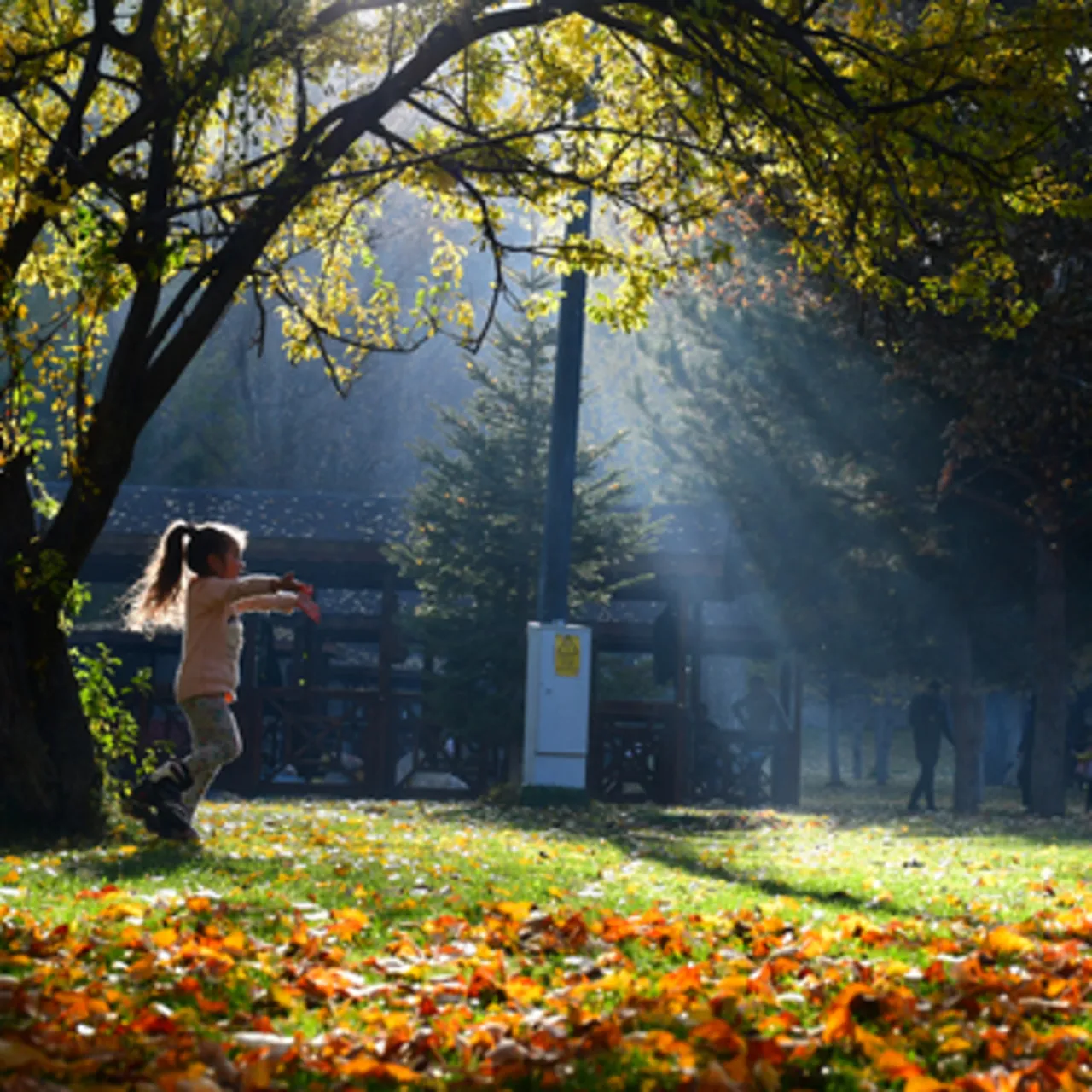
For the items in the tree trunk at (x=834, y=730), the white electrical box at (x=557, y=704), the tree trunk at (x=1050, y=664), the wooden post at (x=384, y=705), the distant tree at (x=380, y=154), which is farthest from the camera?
the tree trunk at (x=834, y=730)

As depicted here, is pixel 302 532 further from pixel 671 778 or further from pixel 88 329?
pixel 88 329

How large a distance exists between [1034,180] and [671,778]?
53.9ft

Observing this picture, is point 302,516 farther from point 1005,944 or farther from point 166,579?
point 1005,944

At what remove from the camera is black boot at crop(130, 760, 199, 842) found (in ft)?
27.8

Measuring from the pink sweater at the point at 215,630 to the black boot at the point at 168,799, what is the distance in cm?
40

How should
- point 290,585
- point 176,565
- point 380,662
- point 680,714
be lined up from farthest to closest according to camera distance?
point 380,662, point 680,714, point 176,565, point 290,585

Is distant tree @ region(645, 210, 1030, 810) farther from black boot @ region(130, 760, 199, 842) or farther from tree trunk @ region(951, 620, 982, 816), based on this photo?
black boot @ region(130, 760, 199, 842)

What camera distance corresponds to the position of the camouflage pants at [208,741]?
27.8 feet

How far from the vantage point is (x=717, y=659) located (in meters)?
45.2

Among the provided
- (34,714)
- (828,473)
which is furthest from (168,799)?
(828,473)

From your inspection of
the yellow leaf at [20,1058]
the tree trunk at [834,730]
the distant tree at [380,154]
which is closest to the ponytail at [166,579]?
the distant tree at [380,154]

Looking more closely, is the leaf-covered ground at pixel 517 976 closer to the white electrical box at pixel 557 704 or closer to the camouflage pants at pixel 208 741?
the camouflage pants at pixel 208 741

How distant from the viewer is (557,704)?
17.9 metres

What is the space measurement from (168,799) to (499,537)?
49.2 feet
